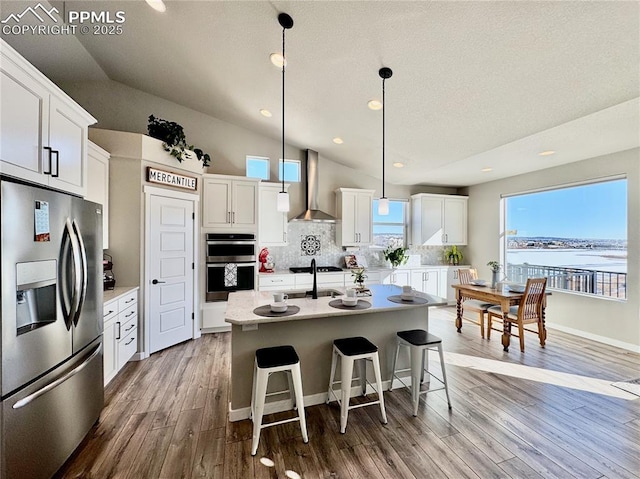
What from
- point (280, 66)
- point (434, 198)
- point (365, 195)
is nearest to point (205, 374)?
point (280, 66)

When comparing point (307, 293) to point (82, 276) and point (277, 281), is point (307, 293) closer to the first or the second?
point (82, 276)

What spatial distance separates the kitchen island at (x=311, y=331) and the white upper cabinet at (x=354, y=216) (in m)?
2.55

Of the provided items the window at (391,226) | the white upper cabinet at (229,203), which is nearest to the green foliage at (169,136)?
the white upper cabinet at (229,203)

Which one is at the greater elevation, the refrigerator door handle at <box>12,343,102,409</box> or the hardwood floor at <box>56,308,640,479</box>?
the refrigerator door handle at <box>12,343,102,409</box>

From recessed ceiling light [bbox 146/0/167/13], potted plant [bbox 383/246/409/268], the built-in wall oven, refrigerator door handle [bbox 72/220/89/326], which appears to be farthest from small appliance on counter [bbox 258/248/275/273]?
recessed ceiling light [bbox 146/0/167/13]

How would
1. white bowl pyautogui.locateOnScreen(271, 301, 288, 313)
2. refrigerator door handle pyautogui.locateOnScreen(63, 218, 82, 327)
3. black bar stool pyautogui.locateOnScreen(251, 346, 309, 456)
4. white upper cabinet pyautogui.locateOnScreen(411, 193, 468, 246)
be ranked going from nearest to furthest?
refrigerator door handle pyautogui.locateOnScreen(63, 218, 82, 327), black bar stool pyautogui.locateOnScreen(251, 346, 309, 456), white bowl pyautogui.locateOnScreen(271, 301, 288, 313), white upper cabinet pyautogui.locateOnScreen(411, 193, 468, 246)

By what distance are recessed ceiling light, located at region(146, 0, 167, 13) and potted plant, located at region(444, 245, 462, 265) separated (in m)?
6.22

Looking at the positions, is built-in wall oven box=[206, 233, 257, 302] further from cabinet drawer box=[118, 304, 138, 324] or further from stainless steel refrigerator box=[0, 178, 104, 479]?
stainless steel refrigerator box=[0, 178, 104, 479]

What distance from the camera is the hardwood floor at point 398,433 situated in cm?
179

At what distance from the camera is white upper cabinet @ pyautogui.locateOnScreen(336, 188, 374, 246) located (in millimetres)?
5398

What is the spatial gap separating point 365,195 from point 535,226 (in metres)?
3.04

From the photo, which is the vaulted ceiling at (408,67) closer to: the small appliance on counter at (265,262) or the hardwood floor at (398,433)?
the small appliance on counter at (265,262)

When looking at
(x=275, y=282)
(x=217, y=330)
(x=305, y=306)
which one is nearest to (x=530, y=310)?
(x=305, y=306)

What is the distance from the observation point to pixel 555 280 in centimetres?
465
